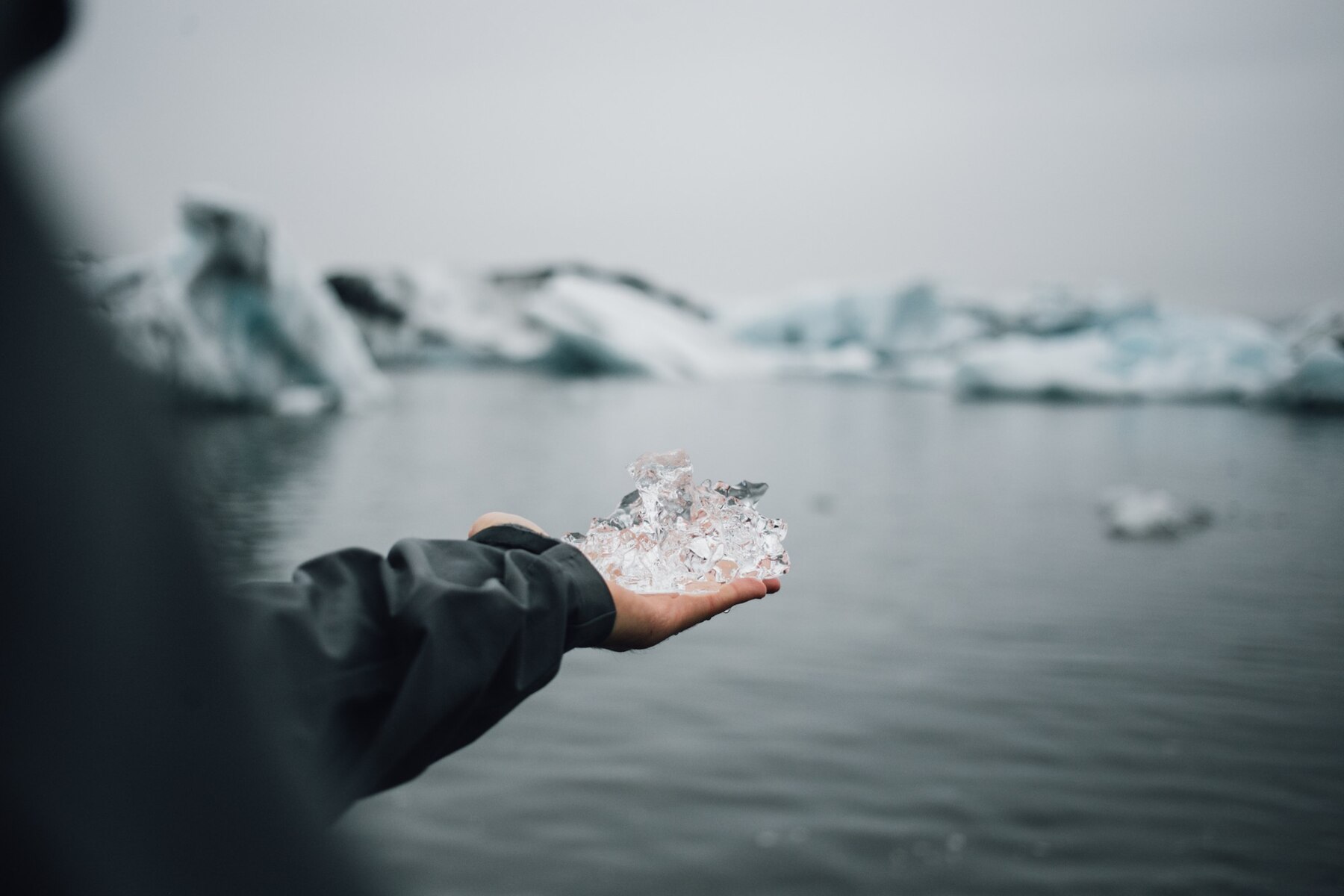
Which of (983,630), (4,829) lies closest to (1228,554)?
(983,630)

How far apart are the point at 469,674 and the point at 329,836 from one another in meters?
0.52

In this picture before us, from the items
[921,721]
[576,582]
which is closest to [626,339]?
[921,721]

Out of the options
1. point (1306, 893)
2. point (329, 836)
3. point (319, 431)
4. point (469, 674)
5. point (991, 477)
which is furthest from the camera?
point (319, 431)

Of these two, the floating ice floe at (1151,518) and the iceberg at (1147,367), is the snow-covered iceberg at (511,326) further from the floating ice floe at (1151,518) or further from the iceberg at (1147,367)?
the floating ice floe at (1151,518)

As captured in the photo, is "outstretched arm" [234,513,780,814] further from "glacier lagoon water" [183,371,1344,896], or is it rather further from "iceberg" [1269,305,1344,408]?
"iceberg" [1269,305,1344,408]

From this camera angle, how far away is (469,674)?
3.87ft

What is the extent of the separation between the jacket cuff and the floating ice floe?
8841 mm

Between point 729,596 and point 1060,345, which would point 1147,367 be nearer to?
point 1060,345

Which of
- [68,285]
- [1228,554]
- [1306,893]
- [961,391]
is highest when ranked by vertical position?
[961,391]

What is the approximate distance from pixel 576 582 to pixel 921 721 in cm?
374

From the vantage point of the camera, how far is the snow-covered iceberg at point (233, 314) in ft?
55.8

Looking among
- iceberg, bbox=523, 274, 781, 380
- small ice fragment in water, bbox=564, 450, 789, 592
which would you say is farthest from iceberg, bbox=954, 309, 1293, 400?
small ice fragment in water, bbox=564, 450, 789, 592

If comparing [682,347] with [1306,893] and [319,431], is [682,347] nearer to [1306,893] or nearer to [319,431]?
[319,431]

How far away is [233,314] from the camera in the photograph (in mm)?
18141
